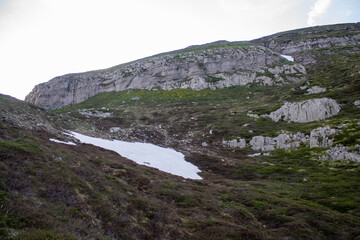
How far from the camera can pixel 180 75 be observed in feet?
369

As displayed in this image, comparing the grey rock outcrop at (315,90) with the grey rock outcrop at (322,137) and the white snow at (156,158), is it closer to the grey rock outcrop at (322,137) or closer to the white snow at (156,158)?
the grey rock outcrop at (322,137)

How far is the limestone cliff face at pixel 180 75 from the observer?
106125 mm

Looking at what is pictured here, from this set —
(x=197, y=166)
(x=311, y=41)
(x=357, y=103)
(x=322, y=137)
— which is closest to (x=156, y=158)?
(x=197, y=166)

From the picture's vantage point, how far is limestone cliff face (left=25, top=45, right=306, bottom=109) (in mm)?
106125

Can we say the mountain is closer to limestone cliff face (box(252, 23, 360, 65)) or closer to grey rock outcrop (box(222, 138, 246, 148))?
grey rock outcrop (box(222, 138, 246, 148))

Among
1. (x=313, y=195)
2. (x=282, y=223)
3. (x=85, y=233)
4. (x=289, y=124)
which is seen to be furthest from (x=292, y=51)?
(x=85, y=233)

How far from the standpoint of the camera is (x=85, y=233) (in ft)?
24.1

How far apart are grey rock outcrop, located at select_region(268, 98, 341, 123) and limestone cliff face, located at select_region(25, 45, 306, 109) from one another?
51.8 meters

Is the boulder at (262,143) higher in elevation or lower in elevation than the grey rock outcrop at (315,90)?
lower

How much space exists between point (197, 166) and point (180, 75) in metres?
86.6

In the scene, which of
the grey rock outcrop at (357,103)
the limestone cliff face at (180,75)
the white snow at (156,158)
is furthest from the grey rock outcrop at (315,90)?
the white snow at (156,158)

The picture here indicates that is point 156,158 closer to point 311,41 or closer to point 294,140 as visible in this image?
point 294,140

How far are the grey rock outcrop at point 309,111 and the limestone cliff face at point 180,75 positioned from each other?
170ft

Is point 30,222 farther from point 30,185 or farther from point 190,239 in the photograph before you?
point 190,239
